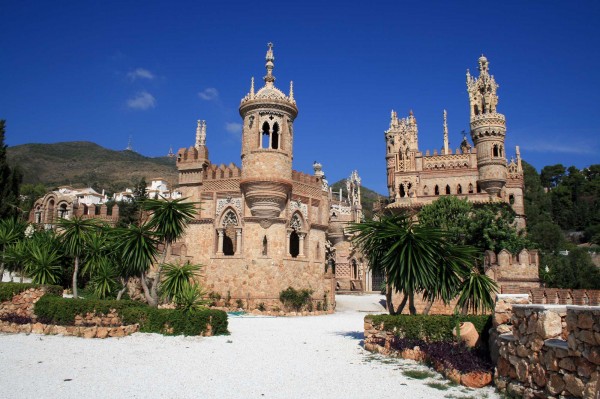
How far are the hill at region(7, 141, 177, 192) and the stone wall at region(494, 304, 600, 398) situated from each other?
4128 inches

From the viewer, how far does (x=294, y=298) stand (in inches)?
1175

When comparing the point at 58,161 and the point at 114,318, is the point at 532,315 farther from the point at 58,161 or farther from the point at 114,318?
the point at 58,161

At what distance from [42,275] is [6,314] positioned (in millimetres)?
2907

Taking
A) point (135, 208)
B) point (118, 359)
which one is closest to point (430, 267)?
point (118, 359)

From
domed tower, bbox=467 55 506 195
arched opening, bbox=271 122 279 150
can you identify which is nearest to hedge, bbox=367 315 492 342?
arched opening, bbox=271 122 279 150

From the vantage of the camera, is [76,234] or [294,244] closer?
[76,234]

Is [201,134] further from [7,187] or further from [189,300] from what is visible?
[189,300]

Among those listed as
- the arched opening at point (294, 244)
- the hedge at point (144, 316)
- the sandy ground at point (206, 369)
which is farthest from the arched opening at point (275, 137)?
the sandy ground at point (206, 369)

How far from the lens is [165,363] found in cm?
1334

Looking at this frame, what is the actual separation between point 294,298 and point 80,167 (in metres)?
121

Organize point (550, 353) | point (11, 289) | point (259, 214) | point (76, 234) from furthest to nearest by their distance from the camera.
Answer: point (259, 214) < point (76, 234) < point (11, 289) < point (550, 353)

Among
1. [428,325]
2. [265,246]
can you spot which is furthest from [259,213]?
[428,325]

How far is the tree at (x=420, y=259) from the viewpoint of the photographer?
16.3 metres

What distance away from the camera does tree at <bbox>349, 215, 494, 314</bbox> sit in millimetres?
16297
